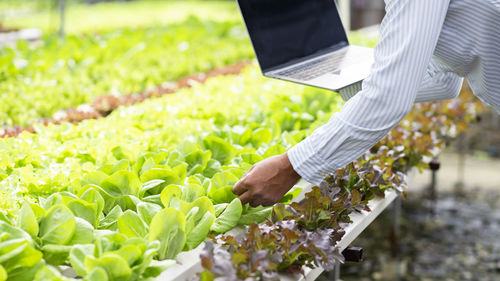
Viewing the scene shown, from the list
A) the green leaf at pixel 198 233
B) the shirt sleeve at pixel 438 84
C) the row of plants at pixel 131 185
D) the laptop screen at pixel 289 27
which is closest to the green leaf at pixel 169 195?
the row of plants at pixel 131 185

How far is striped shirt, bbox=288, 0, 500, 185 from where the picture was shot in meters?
1.29

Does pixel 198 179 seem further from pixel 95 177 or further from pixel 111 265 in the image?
pixel 111 265

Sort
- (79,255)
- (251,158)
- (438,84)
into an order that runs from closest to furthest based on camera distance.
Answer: (79,255)
(438,84)
(251,158)

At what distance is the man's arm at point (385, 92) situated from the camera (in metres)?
1.28

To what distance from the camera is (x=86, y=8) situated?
12680 mm

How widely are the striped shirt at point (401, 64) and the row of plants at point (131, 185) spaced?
39cm

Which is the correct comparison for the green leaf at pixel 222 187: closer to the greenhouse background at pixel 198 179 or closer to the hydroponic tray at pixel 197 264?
the greenhouse background at pixel 198 179

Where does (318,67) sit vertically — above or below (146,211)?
above

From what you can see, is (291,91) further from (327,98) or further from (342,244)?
(342,244)

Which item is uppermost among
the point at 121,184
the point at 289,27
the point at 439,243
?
the point at 289,27

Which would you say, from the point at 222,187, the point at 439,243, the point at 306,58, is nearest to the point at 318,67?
the point at 306,58

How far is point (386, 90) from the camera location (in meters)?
1.32

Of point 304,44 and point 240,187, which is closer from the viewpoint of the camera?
point 240,187

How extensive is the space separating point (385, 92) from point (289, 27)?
3.45ft
